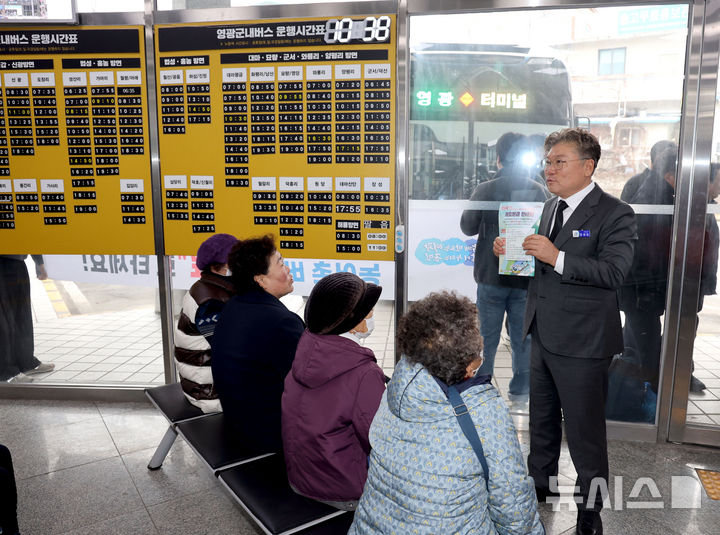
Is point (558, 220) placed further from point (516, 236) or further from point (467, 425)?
point (467, 425)

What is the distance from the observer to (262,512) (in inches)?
72.9

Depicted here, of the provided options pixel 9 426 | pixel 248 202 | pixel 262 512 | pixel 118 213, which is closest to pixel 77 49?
pixel 118 213

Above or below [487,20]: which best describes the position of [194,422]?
below

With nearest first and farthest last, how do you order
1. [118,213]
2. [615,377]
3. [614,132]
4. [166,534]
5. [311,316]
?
1. [311,316]
2. [166,534]
3. [614,132]
4. [615,377]
5. [118,213]

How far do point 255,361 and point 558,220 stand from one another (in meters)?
1.49

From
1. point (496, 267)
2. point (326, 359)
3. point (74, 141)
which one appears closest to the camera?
point (326, 359)

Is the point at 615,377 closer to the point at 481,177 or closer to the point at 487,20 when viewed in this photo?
the point at 481,177

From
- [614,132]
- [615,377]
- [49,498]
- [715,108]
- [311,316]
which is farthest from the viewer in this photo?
[615,377]

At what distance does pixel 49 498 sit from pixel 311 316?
2026 mm

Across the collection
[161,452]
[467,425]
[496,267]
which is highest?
[496,267]

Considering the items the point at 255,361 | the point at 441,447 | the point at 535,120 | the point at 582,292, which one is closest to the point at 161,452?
the point at 255,361

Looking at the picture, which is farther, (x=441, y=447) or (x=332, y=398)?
(x=332, y=398)

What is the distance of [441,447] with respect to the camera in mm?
1398

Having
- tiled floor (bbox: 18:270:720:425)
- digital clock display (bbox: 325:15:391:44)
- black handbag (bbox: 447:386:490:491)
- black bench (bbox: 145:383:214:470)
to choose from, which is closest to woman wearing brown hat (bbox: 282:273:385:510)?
black handbag (bbox: 447:386:490:491)
